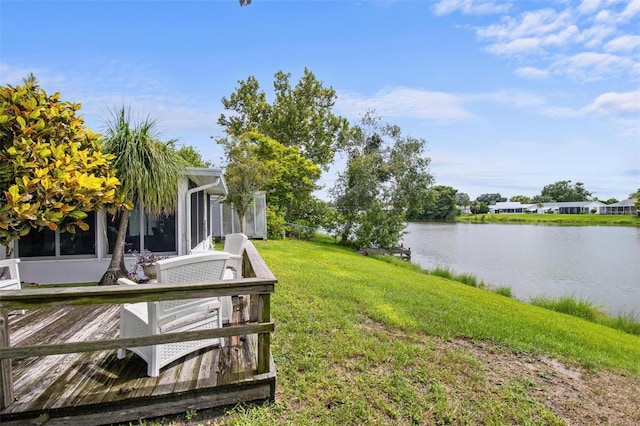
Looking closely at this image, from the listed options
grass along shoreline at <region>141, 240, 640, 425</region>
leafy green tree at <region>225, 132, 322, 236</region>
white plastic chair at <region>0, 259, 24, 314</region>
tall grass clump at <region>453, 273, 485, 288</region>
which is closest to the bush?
leafy green tree at <region>225, 132, 322, 236</region>

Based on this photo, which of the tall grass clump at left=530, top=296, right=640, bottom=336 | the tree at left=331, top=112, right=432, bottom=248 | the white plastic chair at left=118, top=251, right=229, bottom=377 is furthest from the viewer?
the tree at left=331, top=112, right=432, bottom=248

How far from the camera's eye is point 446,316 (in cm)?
499

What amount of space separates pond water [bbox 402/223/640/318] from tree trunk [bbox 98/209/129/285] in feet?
34.8

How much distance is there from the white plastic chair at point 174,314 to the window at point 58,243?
394cm

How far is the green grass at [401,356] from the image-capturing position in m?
2.51

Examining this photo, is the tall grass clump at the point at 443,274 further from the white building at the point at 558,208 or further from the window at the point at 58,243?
the white building at the point at 558,208

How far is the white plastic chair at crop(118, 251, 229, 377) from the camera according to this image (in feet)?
8.11

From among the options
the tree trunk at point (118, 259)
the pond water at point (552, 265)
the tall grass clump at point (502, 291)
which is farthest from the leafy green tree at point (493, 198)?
the tree trunk at point (118, 259)

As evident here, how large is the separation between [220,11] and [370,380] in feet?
24.4

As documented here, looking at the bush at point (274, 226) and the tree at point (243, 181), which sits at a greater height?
the tree at point (243, 181)

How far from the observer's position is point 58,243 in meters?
5.75

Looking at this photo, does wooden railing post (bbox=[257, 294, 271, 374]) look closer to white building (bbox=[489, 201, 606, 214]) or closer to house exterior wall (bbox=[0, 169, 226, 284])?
house exterior wall (bbox=[0, 169, 226, 284])

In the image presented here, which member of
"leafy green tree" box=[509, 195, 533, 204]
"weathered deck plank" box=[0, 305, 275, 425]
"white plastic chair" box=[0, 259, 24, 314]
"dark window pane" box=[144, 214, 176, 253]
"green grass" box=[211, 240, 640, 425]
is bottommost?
"green grass" box=[211, 240, 640, 425]

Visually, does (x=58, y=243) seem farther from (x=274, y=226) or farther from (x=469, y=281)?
(x=469, y=281)
